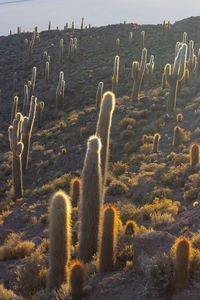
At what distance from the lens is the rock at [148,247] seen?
253 inches

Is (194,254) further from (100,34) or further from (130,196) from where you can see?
(100,34)

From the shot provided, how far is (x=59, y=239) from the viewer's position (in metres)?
6.72

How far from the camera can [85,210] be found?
788cm

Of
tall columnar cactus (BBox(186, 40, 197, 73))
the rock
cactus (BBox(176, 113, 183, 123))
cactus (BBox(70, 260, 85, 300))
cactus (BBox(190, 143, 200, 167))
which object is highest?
tall columnar cactus (BBox(186, 40, 197, 73))

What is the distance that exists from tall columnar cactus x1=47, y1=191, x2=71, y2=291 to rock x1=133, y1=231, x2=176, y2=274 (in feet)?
4.58

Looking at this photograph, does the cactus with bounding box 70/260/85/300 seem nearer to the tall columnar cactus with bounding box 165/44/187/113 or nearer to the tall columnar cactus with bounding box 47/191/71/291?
the tall columnar cactus with bounding box 47/191/71/291

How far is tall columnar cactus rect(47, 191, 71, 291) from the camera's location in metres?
6.61

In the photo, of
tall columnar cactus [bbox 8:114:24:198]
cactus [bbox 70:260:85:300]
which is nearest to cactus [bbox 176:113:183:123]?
tall columnar cactus [bbox 8:114:24:198]

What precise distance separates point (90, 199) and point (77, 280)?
208 centimetres

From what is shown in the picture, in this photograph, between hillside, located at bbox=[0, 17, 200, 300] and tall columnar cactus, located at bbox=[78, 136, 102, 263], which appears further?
tall columnar cactus, located at bbox=[78, 136, 102, 263]

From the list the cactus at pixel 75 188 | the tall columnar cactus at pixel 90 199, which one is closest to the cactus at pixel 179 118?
the cactus at pixel 75 188

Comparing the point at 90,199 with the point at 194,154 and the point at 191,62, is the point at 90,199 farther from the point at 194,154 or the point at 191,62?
the point at 191,62

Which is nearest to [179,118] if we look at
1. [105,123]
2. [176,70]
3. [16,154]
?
[176,70]

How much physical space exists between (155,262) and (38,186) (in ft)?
43.8
